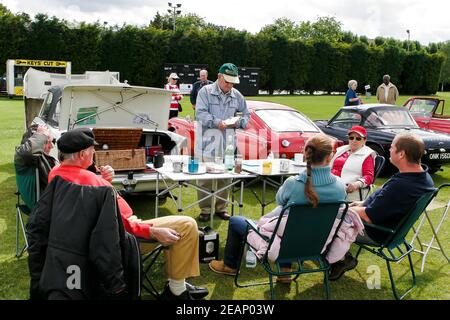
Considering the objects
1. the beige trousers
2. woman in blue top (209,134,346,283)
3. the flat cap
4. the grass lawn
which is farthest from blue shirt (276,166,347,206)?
the flat cap

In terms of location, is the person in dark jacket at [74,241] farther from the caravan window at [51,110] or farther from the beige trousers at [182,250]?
the caravan window at [51,110]

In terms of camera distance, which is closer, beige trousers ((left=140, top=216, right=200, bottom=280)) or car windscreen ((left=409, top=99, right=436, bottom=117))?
beige trousers ((left=140, top=216, right=200, bottom=280))

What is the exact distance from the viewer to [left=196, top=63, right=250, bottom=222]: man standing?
6.43 meters

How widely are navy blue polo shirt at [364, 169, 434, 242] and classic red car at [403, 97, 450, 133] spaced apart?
8753 mm

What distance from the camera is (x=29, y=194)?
4.57 meters

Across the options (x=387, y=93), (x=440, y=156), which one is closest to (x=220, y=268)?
(x=440, y=156)

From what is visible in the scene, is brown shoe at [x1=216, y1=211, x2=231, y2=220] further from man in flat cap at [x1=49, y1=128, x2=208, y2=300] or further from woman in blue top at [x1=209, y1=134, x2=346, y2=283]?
woman in blue top at [x1=209, y1=134, x2=346, y2=283]

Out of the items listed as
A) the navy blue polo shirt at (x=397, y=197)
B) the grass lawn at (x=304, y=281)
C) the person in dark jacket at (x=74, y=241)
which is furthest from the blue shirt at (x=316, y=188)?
the person in dark jacket at (x=74, y=241)

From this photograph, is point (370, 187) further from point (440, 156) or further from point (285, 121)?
point (440, 156)

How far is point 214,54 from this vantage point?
133ft

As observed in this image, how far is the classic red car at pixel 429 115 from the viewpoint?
1207cm
